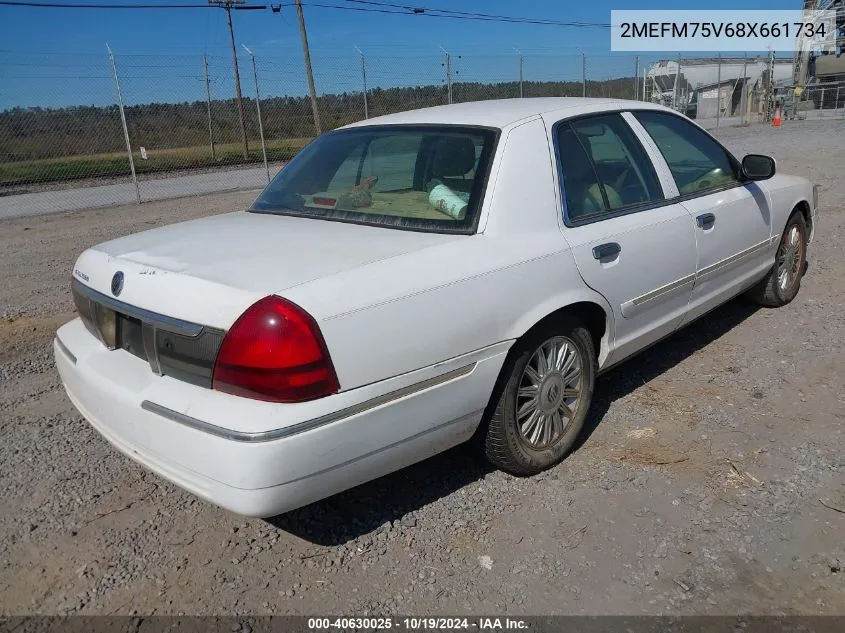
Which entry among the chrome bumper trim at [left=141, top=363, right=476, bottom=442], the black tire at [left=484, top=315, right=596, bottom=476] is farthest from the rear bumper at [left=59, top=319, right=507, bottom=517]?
the black tire at [left=484, top=315, right=596, bottom=476]

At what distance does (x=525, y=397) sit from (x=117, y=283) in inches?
65.7

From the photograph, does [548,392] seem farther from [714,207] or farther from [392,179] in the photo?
[714,207]

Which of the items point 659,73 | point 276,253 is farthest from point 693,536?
point 659,73

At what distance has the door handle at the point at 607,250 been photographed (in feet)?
10.2

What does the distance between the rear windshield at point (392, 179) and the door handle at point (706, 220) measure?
140 centimetres

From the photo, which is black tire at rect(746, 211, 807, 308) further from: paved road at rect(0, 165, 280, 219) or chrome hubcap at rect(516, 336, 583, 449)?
paved road at rect(0, 165, 280, 219)

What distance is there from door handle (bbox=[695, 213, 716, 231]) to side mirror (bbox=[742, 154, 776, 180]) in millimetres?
612

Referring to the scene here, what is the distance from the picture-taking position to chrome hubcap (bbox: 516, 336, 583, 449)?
2.98 m

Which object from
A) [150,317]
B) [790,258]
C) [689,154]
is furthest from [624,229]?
[790,258]

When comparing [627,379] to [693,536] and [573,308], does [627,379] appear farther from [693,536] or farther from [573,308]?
[693,536]

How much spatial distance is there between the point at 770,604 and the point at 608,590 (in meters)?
0.51

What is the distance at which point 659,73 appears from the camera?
103 ft

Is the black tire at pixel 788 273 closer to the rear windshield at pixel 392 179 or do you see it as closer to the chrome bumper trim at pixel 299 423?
the rear windshield at pixel 392 179

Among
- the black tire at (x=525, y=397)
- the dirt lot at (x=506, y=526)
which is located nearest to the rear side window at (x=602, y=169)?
the black tire at (x=525, y=397)
